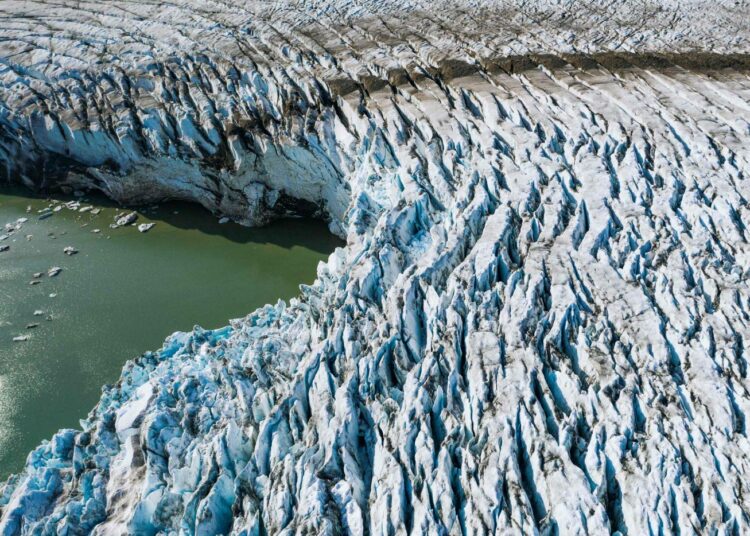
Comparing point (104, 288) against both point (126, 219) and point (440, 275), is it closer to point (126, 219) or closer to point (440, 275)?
point (126, 219)

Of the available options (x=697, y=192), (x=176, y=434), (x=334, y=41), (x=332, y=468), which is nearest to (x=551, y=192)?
(x=697, y=192)

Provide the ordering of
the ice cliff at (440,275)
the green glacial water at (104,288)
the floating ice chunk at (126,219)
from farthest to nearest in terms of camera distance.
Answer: the floating ice chunk at (126,219)
the green glacial water at (104,288)
the ice cliff at (440,275)

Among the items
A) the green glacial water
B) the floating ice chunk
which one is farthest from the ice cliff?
the green glacial water

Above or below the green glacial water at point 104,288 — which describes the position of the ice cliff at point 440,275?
above

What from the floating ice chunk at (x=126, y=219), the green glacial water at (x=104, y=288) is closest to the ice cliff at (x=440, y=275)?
the floating ice chunk at (x=126, y=219)

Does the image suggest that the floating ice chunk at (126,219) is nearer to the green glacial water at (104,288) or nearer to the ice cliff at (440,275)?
the green glacial water at (104,288)

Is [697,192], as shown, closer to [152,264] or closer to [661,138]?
[661,138]

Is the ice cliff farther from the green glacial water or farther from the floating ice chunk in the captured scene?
the green glacial water
